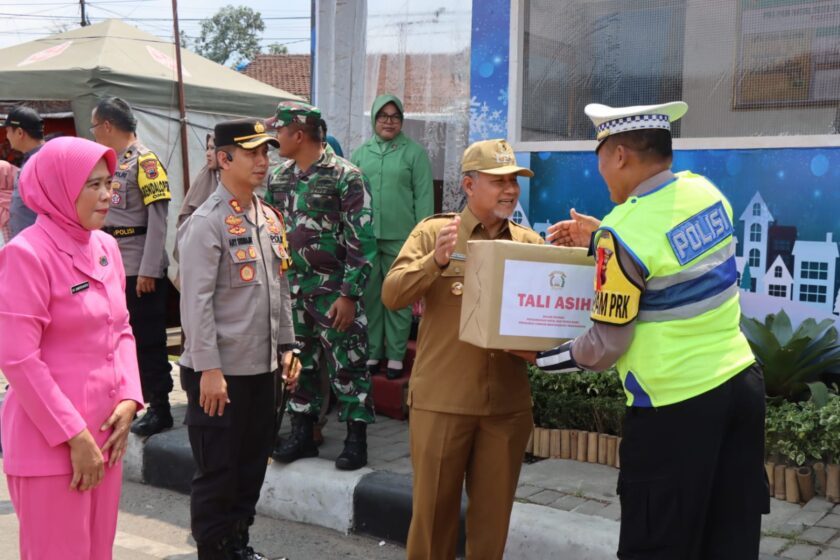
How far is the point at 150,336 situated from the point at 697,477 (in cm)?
410

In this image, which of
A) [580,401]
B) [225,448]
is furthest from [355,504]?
[580,401]

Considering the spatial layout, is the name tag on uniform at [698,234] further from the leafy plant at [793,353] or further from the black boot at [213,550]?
the black boot at [213,550]

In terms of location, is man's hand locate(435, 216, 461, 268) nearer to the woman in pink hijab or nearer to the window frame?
the woman in pink hijab

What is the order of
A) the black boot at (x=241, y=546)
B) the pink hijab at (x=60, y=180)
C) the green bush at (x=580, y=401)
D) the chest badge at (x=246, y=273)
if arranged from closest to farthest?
the pink hijab at (x=60, y=180)
the chest badge at (x=246, y=273)
the black boot at (x=241, y=546)
the green bush at (x=580, y=401)

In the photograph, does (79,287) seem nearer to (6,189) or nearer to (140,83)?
(6,189)

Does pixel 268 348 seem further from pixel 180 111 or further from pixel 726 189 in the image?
pixel 180 111

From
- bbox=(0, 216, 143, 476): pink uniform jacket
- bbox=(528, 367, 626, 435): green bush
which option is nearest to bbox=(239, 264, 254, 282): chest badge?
bbox=(0, 216, 143, 476): pink uniform jacket

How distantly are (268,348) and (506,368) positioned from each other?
1.09 metres

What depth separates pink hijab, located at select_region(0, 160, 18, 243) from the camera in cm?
693

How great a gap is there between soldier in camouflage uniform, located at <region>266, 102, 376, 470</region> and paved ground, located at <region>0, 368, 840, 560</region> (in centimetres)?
30

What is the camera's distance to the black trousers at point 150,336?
576cm

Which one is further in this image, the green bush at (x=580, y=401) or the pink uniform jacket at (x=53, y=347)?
the green bush at (x=580, y=401)

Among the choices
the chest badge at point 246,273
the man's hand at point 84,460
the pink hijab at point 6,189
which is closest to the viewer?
the man's hand at point 84,460

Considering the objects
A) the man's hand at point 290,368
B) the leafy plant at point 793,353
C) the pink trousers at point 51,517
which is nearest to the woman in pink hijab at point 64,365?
the pink trousers at point 51,517
